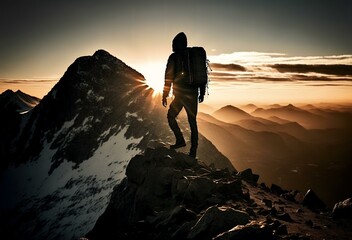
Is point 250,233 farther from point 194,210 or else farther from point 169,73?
point 169,73

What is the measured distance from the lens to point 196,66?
1162 centimetres

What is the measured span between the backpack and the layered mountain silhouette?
3.28 meters

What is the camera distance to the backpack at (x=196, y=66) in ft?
38.0

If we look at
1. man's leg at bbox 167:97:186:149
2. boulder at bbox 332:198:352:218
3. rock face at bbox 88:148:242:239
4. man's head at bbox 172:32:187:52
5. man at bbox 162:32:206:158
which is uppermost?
man's head at bbox 172:32:187:52

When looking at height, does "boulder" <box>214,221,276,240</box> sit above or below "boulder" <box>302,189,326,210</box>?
above

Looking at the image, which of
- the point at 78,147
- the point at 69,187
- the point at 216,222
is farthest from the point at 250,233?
the point at 78,147

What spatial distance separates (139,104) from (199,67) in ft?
409

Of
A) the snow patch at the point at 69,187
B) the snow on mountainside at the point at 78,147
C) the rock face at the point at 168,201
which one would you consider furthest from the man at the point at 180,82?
the snow on mountainside at the point at 78,147

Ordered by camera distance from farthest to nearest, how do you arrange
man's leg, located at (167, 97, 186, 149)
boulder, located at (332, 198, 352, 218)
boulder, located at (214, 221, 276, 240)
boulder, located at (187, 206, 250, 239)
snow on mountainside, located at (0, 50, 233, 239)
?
snow on mountainside, located at (0, 50, 233, 239) < man's leg, located at (167, 97, 186, 149) < boulder, located at (332, 198, 352, 218) < boulder, located at (187, 206, 250, 239) < boulder, located at (214, 221, 276, 240)

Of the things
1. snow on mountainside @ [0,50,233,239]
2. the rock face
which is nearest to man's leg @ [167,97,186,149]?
the rock face

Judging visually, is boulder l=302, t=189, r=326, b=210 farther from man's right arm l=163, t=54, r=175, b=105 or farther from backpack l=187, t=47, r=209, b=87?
man's right arm l=163, t=54, r=175, b=105

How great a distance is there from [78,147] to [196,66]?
125 metres

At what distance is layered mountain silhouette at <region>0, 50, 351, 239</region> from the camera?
27.6 ft

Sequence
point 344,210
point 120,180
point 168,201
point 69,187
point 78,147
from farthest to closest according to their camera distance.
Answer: point 78,147, point 69,187, point 120,180, point 168,201, point 344,210
